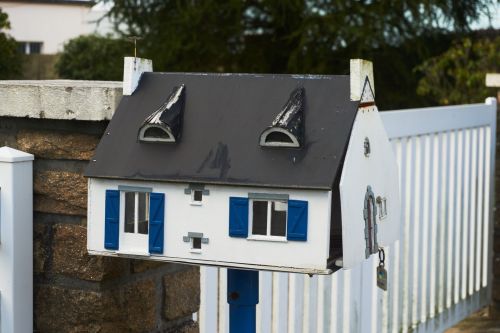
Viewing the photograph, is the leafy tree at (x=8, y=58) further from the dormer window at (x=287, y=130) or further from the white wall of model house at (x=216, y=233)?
the dormer window at (x=287, y=130)

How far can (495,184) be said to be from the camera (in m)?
6.32

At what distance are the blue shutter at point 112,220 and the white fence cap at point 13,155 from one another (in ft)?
1.29

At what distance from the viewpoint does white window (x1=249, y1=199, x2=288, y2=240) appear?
2.04 meters

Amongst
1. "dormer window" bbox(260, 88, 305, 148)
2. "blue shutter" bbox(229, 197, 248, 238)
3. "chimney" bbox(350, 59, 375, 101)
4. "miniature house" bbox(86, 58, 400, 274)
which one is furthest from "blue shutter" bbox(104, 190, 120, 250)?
"chimney" bbox(350, 59, 375, 101)

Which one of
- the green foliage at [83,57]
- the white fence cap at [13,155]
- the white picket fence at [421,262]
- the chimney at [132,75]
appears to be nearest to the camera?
the chimney at [132,75]

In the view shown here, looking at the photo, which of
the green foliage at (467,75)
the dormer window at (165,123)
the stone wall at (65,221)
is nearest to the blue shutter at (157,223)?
the dormer window at (165,123)

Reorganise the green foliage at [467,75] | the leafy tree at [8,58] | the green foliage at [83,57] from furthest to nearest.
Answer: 1. the green foliage at [83,57]
2. the leafy tree at [8,58]
3. the green foliage at [467,75]

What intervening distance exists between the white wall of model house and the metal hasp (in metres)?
0.16

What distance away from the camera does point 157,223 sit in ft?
6.98

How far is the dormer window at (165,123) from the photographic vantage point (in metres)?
2.08

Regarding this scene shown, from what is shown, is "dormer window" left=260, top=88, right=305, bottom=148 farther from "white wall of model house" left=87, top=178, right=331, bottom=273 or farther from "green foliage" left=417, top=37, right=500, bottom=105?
"green foliage" left=417, top=37, right=500, bottom=105

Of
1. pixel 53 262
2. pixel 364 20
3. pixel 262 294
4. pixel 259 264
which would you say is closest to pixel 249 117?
pixel 259 264

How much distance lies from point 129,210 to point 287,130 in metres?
0.46

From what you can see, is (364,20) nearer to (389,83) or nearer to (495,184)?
(389,83)
